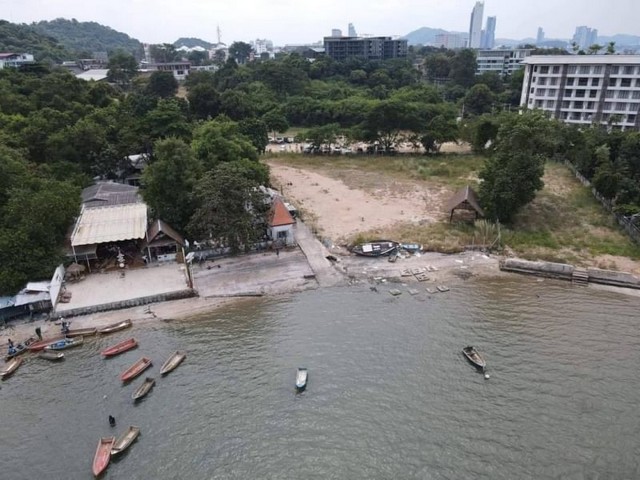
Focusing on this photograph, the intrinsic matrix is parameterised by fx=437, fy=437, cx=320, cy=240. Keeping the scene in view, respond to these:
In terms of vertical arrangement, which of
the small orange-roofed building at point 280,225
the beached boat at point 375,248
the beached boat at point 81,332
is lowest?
the beached boat at point 81,332

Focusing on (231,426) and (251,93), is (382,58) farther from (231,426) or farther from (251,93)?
(231,426)

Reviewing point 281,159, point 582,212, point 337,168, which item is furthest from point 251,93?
point 582,212

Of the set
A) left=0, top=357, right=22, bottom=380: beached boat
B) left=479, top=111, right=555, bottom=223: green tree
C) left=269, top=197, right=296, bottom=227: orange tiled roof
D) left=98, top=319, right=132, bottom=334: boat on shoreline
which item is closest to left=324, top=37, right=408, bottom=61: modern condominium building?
left=479, top=111, right=555, bottom=223: green tree

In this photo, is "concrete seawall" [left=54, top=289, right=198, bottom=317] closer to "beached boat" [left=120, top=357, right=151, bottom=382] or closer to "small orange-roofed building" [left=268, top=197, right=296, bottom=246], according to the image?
"beached boat" [left=120, top=357, right=151, bottom=382]

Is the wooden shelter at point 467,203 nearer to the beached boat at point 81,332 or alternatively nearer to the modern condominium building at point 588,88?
the beached boat at point 81,332

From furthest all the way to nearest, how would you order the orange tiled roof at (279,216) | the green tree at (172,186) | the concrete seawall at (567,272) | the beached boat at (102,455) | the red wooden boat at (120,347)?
1. the orange tiled roof at (279,216)
2. the green tree at (172,186)
3. the concrete seawall at (567,272)
4. the red wooden boat at (120,347)
5. the beached boat at (102,455)

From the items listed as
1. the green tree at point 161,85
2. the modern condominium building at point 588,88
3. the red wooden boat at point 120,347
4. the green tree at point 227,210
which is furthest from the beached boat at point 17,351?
the green tree at point 161,85
